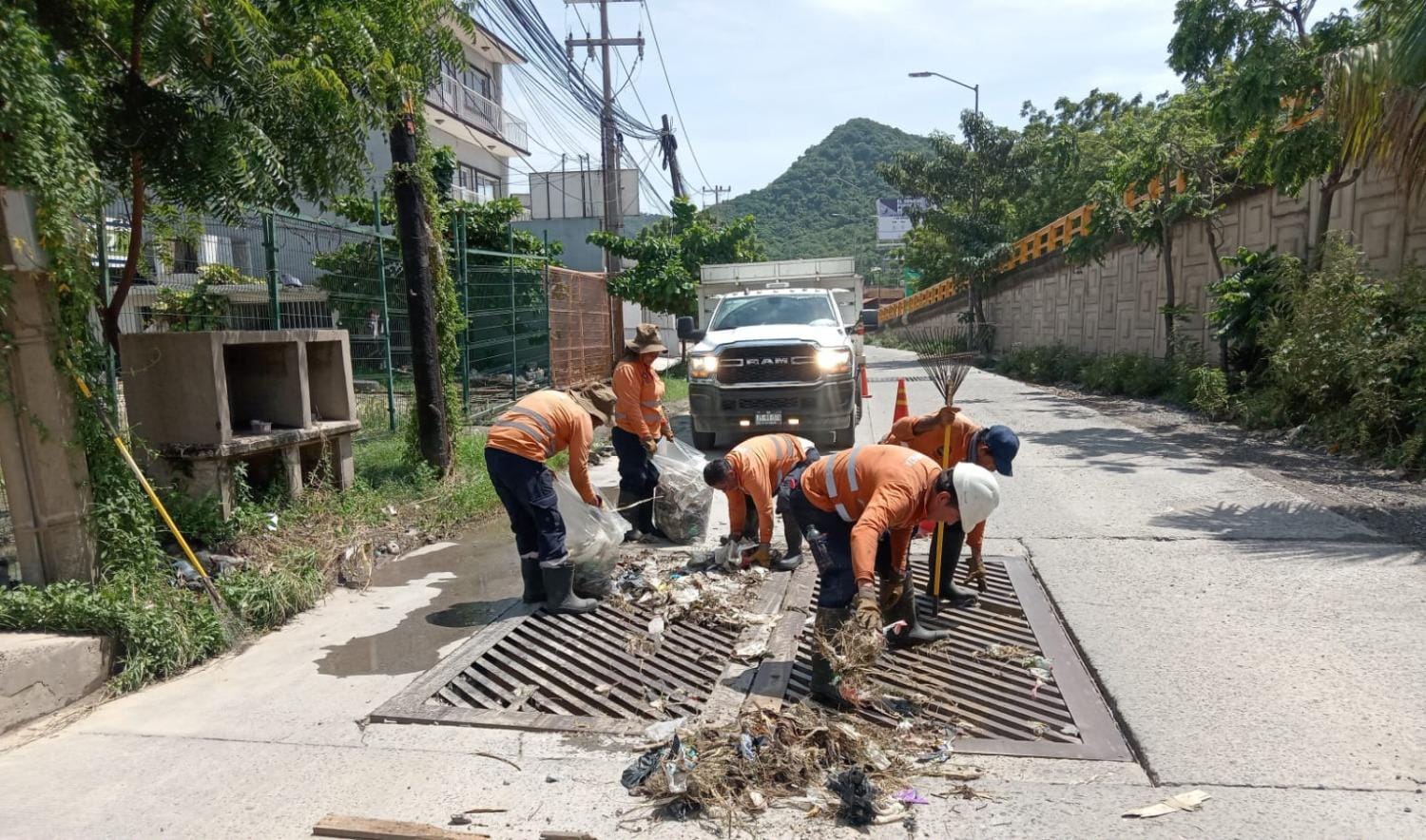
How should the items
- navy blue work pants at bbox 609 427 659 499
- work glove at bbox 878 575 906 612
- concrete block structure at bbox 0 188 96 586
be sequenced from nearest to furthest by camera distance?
concrete block structure at bbox 0 188 96 586 < work glove at bbox 878 575 906 612 < navy blue work pants at bbox 609 427 659 499

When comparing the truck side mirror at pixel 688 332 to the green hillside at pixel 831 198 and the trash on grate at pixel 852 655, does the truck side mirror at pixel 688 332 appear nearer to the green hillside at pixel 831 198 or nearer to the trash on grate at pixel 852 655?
the trash on grate at pixel 852 655

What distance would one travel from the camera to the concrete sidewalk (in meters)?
2.97

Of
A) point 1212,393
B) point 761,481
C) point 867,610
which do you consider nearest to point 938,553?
point 761,481

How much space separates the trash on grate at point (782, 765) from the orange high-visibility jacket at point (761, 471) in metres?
1.89

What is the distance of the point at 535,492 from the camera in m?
4.93

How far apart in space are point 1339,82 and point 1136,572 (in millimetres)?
5062

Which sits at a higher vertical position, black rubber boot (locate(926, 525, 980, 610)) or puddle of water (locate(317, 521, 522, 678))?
black rubber boot (locate(926, 525, 980, 610))

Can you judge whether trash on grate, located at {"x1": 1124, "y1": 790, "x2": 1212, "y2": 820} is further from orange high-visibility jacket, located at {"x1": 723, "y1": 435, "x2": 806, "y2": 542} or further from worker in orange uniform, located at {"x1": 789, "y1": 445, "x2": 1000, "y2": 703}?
orange high-visibility jacket, located at {"x1": 723, "y1": 435, "x2": 806, "y2": 542}

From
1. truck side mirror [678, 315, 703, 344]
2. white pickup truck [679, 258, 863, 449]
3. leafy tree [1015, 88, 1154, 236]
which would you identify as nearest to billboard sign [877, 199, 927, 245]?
leafy tree [1015, 88, 1154, 236]

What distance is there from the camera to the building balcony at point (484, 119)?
24594 millimetres

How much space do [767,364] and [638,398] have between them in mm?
3216

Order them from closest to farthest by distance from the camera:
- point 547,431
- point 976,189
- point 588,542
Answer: point 547,431, point 588,542, point 976,189

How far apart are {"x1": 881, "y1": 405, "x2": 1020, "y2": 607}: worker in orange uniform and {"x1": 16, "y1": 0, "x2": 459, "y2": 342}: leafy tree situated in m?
4.09

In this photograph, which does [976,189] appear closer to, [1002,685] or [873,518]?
[1002,685]
